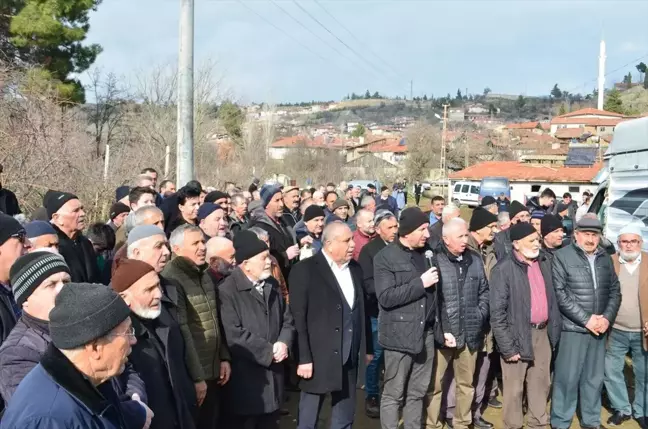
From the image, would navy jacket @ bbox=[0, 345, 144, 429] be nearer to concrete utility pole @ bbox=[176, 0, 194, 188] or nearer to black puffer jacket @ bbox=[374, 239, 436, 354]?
black puffer jacket @ bbox=[374, 239, 436, 354]

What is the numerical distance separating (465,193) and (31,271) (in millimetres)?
41816

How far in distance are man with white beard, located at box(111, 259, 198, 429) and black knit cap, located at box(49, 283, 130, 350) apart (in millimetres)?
978

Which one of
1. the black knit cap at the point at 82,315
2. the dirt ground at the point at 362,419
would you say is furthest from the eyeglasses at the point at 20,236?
the dirt ground at the point at 362,419

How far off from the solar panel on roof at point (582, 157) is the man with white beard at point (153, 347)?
1547 inches

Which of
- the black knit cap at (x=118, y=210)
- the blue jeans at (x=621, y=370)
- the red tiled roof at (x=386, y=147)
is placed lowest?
the blue jeans at (x=621, y=370)

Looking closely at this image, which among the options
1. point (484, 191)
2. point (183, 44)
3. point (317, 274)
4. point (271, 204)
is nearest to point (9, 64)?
point (183, 44)

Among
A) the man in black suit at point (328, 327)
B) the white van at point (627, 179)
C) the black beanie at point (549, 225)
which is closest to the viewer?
the man in black suit at point (328, 327)

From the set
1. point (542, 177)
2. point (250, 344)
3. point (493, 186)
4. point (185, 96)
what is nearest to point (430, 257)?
point (250, 344)

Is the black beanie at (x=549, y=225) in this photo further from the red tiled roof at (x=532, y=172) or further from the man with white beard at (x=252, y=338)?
the red tiled roof at (x=532, y=172)

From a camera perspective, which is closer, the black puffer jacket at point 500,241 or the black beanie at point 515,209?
the black puffer jacket at point 500,241

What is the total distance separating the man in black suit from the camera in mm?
4730

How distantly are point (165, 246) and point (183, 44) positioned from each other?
16.3ft

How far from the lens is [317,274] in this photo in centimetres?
486

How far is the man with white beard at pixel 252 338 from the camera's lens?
4434mm
